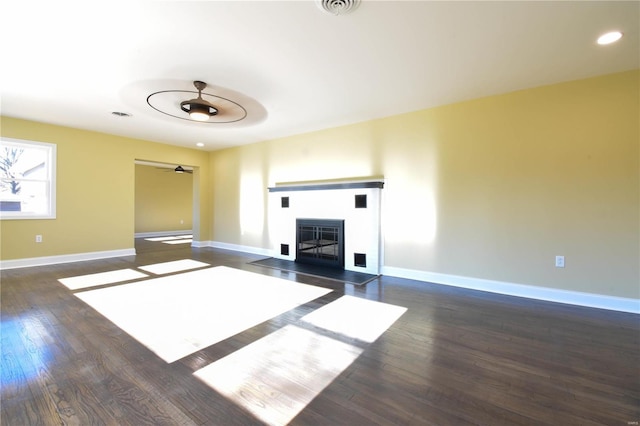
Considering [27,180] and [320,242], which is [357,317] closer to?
[320,242]

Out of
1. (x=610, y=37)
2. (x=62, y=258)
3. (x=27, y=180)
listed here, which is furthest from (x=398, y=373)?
(x=27, y=180)

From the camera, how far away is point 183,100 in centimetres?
351

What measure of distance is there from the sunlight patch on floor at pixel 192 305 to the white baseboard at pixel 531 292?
1545 millimetres

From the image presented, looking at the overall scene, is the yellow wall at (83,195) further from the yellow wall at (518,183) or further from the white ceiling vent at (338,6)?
the white ceiling vent at (338,6)

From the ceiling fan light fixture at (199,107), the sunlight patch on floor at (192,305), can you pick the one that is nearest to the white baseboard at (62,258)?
the sunlight patch on floor at (192,305)

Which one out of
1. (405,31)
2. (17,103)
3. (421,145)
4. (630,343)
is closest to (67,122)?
(17,103)

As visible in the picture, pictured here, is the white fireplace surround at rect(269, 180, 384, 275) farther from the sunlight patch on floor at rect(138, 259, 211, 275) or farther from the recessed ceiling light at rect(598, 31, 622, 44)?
the recessed ceiling light at rect(598, 31, 622, 44)

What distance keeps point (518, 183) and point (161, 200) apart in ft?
32.7

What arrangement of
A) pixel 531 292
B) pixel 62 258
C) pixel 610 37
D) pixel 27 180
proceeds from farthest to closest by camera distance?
pixel 62 258 → pixel 27 180 → pixel 531 292 → pixel 610 37

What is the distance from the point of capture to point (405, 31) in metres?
2.27

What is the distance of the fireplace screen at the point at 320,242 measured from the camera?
472cm

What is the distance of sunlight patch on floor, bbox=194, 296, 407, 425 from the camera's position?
1520 mm

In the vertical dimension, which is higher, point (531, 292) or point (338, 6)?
point (338, 6)

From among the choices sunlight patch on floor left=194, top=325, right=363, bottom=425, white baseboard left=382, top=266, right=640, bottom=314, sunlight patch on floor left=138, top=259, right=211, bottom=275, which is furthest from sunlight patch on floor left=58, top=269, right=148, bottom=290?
white baseboard left=382, top=266, right=640, bottom=314
